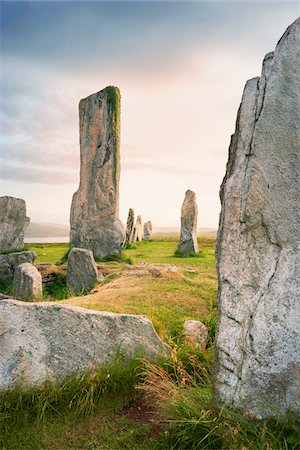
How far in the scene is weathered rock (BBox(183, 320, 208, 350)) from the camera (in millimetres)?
6164

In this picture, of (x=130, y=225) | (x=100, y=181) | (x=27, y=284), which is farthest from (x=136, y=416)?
(x=130, y=225)

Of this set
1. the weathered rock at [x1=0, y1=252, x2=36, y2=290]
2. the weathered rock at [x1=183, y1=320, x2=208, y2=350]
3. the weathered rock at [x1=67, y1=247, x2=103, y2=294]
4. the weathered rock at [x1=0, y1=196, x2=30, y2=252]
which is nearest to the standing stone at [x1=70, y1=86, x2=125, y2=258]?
the weathered rock at [x1=0, y1=196, x2=30, y2=252]

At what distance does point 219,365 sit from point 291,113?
2.38m

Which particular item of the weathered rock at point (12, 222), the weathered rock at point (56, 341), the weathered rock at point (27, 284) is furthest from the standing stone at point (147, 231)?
the weathered rock at point (56, 341)

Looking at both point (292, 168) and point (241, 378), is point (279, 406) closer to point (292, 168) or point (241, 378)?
point (241, 378)

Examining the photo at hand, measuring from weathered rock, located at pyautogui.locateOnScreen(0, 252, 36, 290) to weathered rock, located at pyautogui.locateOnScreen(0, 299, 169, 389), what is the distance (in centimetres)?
807

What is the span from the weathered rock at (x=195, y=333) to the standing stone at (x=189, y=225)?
12592 millimetres

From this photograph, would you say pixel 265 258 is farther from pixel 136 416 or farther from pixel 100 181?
pixel 100 181

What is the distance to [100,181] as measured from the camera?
17891 millimetres

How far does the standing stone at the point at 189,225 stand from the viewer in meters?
19.5

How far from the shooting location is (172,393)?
448 cm

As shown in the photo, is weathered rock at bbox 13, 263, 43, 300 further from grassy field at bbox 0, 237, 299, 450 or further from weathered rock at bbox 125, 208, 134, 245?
weathered rock at bbox 125, 208, 134, 245

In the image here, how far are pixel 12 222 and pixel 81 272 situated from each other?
8024 millimetres

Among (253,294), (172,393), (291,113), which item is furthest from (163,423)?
(291,113)
